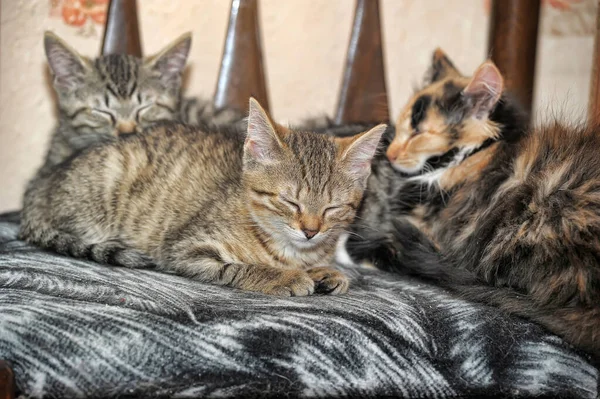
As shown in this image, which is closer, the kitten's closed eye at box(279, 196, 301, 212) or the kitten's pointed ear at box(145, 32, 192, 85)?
the kitten's closed eye at box(279, 196, 301, 212)

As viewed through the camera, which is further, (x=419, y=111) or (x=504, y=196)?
(x=419, y=111)

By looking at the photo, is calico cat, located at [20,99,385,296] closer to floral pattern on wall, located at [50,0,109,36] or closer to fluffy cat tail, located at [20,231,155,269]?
fluffy cat tail, located at [20,231,155,269]

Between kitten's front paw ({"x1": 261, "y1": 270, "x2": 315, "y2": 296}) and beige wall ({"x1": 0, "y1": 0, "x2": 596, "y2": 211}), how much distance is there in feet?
3.22

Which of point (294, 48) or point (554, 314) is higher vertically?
point (294, 48)

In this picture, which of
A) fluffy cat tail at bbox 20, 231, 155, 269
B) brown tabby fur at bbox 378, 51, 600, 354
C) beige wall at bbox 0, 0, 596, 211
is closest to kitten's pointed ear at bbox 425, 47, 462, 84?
brown tabby fur at bbox 378, 51, 600, 354

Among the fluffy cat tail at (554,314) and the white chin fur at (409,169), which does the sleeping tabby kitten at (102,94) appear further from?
the fluffy cat tail at (554,314)

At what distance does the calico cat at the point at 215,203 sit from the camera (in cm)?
132

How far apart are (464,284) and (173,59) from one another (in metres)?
1.11

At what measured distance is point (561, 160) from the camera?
4.51 feet

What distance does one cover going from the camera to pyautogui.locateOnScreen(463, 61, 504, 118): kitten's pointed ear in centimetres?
153

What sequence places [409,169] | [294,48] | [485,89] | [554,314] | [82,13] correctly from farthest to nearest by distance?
[294,48] < [82,13] < [409,169] < [485,89] < [554,314]

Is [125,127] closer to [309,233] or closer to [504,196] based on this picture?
[309,233]

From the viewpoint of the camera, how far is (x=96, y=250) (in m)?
1.39

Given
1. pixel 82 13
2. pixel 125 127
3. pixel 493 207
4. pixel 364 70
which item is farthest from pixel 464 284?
pixel 82 13
